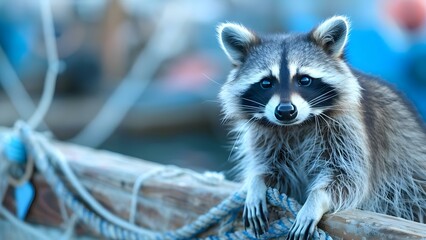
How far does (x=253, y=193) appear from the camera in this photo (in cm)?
296

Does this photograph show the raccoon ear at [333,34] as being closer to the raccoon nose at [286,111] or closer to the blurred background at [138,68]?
the raccoon nose at [286,111]

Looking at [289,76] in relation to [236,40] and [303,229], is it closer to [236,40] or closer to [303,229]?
[236,40]

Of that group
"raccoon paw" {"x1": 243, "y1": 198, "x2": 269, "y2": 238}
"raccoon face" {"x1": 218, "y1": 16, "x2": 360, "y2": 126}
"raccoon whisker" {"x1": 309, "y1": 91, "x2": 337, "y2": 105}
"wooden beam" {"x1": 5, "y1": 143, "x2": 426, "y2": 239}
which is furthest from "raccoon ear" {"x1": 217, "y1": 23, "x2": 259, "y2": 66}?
"raccoon paw" {"x1": 243, "y1": 198, "x2": 269, "y2": 238}

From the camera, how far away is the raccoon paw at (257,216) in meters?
2.89

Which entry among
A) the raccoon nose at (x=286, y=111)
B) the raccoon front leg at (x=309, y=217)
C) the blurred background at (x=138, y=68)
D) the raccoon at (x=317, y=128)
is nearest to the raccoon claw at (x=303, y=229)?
the raccoon front leg at (x=309, y=217)

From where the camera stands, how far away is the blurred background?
10352 millimetres

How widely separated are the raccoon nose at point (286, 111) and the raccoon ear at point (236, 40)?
1.54ft

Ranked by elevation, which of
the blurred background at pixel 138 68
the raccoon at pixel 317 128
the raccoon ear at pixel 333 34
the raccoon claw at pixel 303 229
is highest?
the raccoon ear at pixel 333 34

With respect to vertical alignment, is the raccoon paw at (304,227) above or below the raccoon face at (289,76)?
below

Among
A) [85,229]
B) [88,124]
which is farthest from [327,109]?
[88,124]

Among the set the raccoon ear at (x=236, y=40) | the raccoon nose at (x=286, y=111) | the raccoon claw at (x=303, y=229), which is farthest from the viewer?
the raccoon ear at (x=236, y=40)

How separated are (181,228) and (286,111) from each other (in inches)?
28.4

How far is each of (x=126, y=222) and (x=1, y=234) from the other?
87cm

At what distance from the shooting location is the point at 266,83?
3041mm
